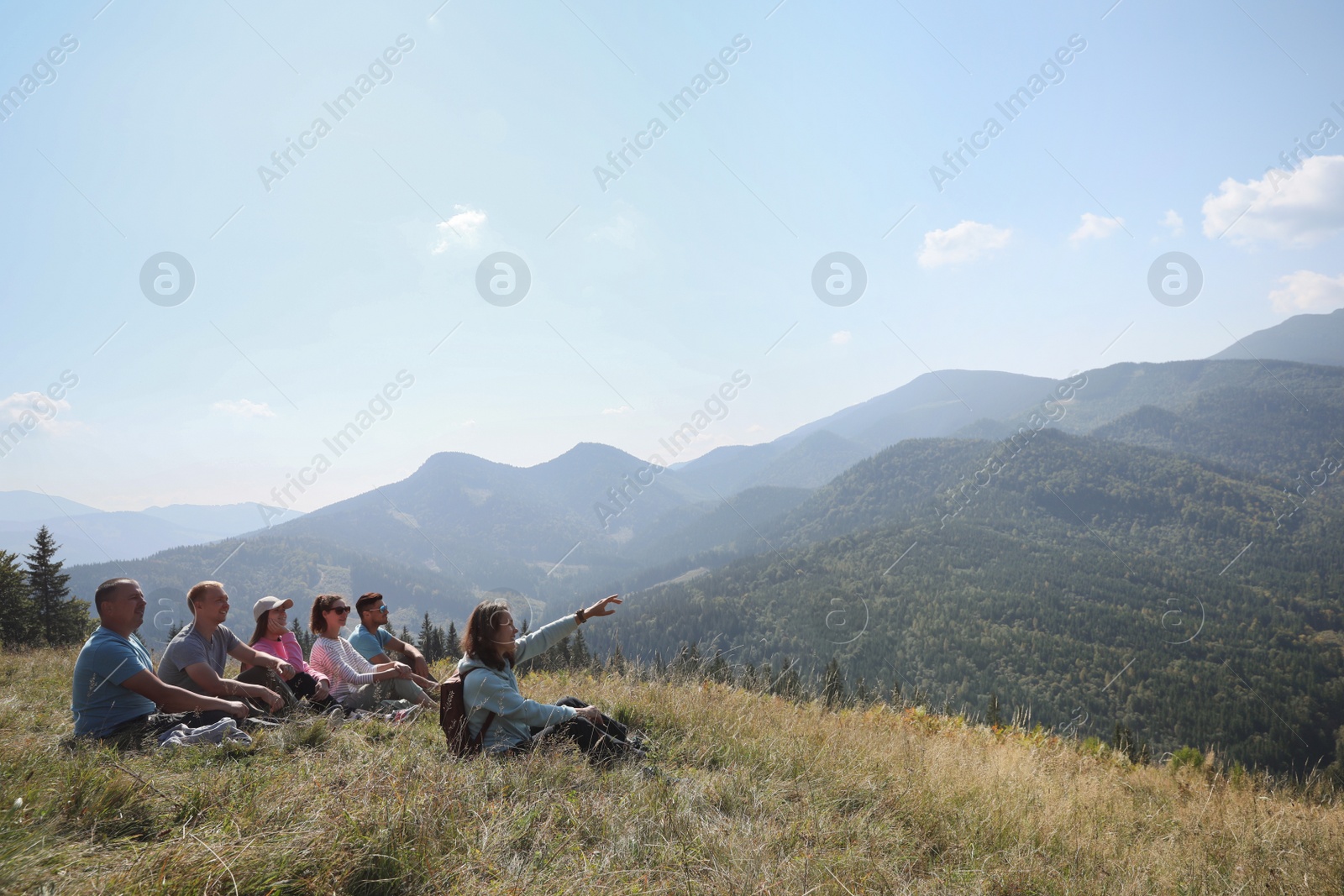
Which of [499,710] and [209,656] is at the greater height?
[209,656]

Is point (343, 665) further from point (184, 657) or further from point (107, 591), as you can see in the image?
point (107, 591)

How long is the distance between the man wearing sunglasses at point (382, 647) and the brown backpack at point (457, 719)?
2.50 m

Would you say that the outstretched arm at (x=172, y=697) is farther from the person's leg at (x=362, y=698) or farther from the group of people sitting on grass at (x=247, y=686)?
the person's leg at (x=362, y=698)

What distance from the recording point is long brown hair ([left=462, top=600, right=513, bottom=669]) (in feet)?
14.0

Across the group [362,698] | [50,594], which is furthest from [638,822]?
[50,594]

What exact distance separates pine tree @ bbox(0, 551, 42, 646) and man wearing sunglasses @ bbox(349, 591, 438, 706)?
945 inches

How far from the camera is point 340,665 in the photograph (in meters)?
6.26

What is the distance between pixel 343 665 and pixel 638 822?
4676mm

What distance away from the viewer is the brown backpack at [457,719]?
401 centimetres

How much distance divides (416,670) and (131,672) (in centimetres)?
337

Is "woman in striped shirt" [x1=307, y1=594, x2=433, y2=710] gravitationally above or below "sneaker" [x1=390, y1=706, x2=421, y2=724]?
above

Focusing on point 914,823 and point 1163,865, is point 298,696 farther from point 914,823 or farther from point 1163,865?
point 1163,865

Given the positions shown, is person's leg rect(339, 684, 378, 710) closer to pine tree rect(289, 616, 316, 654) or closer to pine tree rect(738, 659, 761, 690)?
pine tree rect(289, 616, 316, 654)

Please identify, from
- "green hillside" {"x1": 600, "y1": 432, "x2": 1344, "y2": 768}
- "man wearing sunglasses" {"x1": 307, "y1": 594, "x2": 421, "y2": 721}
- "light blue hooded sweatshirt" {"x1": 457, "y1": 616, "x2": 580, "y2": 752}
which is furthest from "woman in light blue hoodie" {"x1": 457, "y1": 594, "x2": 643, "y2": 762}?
"green hillside" {"x1": 600, "y1": 432, "x2": 1344, "y2": 768}
